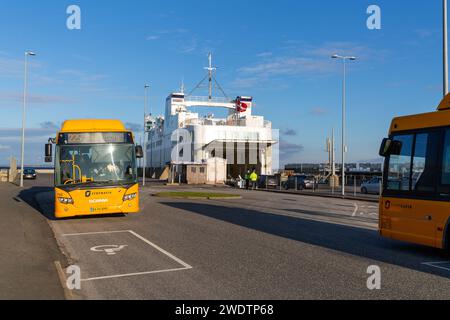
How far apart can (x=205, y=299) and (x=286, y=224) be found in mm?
9223

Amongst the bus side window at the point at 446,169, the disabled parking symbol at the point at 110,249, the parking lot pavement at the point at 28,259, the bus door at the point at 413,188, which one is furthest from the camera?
the disabled parking symbol at the point at 110,249

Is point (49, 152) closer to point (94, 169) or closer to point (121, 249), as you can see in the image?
point (94, 169)

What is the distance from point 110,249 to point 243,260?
306cm

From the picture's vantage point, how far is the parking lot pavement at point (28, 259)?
657 cm

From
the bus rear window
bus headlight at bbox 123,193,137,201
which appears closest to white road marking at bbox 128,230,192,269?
bus headlight at bbox 123,193,137,201

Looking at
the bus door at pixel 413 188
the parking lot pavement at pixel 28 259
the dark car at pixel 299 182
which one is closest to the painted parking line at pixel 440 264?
the bus door at pixel 413 188

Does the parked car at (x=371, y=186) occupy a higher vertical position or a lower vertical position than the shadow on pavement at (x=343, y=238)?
higher

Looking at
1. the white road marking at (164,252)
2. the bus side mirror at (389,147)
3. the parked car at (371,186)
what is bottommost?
the white road marking at (164,252)

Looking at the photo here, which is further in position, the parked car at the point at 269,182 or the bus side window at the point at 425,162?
the parked car at the point at 269,182

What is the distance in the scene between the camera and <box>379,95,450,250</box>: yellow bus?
950cm

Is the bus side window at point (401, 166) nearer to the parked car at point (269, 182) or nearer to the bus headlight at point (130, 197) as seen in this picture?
the bus headlight at point (130, 197)

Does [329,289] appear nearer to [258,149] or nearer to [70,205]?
[70,205]

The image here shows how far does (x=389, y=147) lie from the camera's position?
10.9 m

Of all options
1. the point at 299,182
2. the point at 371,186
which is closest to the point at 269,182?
the point at 299,182
